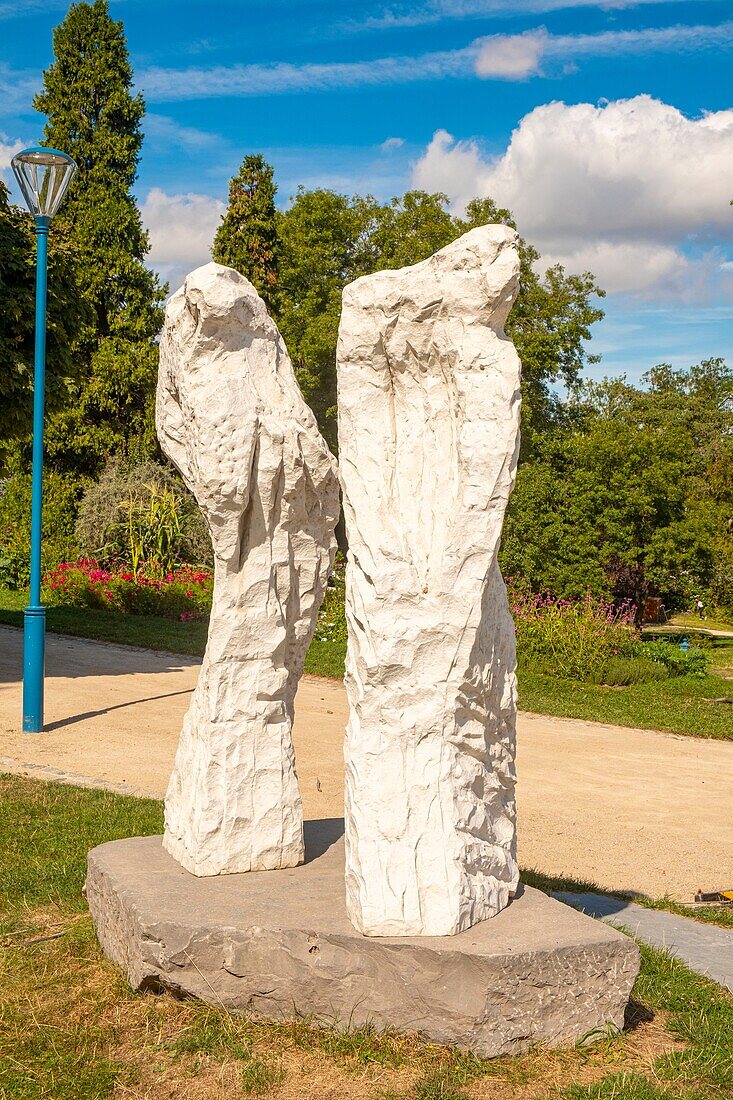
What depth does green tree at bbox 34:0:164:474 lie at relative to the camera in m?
21.8

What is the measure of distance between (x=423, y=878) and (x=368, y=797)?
376 mm

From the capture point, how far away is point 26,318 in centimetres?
1108

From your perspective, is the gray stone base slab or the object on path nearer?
the gray stone base slab

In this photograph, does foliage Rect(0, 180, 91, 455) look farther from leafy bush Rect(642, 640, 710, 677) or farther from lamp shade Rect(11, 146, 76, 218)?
leafy bush Rect(642, 640, 710, 677)

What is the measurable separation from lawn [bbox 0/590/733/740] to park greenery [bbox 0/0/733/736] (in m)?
0.06

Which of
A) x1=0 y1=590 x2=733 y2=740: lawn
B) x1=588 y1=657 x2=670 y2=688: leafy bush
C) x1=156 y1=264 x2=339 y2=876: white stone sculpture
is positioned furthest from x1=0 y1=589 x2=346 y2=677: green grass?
x1=156 y1=264 x2=339 y2=876: white stone sculpture

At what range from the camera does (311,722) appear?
1073 centimetres

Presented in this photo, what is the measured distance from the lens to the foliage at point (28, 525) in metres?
21.1

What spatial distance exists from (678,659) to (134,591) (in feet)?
29.1

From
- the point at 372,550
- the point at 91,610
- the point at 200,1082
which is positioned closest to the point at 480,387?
the point at 372,550

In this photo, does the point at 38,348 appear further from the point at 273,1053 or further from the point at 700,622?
the point at 700,622

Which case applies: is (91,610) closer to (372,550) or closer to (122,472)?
(122,472)

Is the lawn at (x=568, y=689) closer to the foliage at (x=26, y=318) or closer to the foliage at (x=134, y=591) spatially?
the foliage at (x=134, y=591)

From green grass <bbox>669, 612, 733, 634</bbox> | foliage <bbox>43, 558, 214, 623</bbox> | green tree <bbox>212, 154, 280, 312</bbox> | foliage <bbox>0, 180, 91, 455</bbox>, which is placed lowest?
green grass <bbox>669, 612, 733, 634</bbox>
